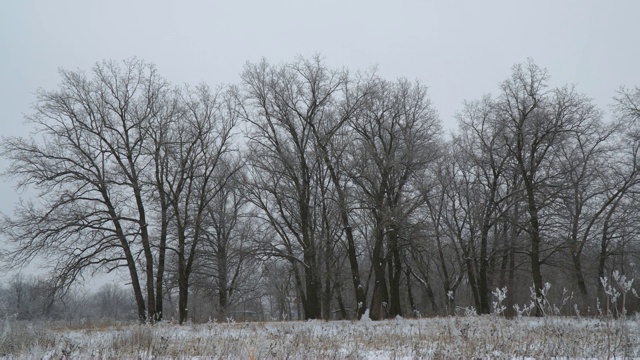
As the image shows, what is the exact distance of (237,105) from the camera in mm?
25172

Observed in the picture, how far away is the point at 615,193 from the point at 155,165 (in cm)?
2265

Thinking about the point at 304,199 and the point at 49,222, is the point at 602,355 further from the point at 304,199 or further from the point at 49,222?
the point at 49,222

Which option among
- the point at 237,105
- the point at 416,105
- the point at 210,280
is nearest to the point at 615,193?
the point at 416,105

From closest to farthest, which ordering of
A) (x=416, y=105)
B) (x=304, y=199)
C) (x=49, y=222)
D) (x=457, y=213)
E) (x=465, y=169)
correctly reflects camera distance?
(x=49, y=222) → (x=304, y=199) → (x=416, y=105) → (x=465, y=169) → (x=457, y=213)

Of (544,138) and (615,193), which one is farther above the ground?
(544,138)

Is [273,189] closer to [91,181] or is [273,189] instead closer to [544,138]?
[91,181]

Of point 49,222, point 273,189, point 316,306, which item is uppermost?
point 273,189

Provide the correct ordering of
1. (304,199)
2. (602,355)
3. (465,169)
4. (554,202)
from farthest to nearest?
(465,169), (304,199), (554,202), (602,355)

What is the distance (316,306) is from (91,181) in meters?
11.9

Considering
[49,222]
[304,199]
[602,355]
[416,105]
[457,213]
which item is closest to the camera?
[602,355]

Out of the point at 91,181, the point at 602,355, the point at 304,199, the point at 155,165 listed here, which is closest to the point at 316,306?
the point at 304,199

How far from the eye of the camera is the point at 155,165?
75.3ft

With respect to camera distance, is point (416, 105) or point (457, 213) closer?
point (416, 105)

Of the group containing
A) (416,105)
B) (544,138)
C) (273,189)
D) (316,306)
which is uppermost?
(416,105)
